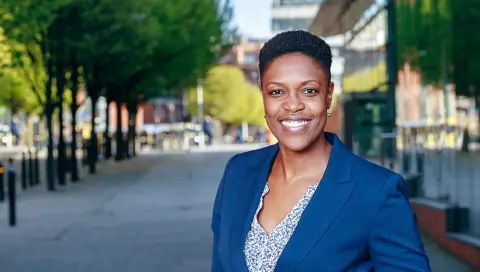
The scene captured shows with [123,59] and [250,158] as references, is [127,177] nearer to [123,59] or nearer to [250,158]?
[123,59]

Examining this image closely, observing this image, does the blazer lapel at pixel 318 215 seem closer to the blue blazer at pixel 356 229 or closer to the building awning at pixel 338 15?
the blue blazer at pixel 356 229

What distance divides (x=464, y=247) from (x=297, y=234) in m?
8.40

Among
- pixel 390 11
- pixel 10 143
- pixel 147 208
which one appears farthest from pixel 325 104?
pixel 10 143

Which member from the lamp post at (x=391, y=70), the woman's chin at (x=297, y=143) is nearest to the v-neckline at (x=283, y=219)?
the woman's chin at (x=297, y=143)

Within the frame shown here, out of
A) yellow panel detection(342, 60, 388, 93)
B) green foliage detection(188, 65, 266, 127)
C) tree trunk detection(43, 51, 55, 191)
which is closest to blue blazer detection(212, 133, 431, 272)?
yellow panel detection(342, 60, 388, 93)

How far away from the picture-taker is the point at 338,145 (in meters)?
2.67

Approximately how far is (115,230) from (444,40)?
5.97m

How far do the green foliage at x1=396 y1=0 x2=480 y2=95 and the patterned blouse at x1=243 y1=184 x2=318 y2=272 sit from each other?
7641mm

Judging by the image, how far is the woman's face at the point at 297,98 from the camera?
2.60m

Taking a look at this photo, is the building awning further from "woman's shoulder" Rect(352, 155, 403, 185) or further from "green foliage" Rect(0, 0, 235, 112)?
"woman's shoulder" Rect(352, 155, 403, 185)

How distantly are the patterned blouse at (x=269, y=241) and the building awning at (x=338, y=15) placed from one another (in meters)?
19.4

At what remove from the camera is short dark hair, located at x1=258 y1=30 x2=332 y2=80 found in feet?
8.52

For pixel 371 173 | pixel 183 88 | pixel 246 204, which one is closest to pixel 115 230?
pixel 246 204

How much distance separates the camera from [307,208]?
249 centimetres
